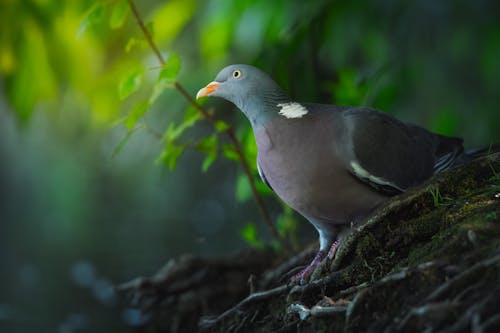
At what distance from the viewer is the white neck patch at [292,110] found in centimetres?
247

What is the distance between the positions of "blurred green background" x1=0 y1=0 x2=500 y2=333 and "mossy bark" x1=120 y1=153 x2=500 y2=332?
98 cm

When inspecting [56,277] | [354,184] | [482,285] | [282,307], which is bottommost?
[56,277]

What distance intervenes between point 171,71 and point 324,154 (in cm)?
76

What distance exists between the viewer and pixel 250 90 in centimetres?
259

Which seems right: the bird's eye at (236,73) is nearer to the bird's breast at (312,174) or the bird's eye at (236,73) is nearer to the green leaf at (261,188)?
the bird's breast at (312,174)

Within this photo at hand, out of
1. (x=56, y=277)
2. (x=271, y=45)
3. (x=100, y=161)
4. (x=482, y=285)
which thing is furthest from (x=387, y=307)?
(x=100, y=161)

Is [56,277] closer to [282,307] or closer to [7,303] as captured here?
[7,303]

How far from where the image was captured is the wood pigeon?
235 centimetres

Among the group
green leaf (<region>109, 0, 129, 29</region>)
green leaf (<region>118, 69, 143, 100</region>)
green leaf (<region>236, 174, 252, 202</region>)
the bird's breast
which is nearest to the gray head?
the bird's breast

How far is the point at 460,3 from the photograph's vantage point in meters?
3.88

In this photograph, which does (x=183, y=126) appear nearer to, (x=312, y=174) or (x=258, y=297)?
(x=312, y=174)

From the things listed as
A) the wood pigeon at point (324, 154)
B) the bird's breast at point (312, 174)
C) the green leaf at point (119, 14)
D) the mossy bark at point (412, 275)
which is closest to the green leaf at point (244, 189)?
the mossy bark at point (412, 275)

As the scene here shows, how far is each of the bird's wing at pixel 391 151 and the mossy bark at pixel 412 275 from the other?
0.76ft

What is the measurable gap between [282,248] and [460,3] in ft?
5.84
